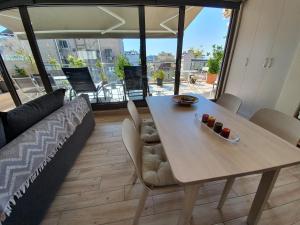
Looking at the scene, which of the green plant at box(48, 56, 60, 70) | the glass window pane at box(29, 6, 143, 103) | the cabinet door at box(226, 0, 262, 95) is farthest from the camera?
the green plant at box(48, 56, 60, 70)

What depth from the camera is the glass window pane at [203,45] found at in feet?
9.34

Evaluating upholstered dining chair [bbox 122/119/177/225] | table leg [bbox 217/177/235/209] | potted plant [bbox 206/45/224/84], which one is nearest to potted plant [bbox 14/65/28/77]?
upholstered dining chair [bbox 122/119/177/225]

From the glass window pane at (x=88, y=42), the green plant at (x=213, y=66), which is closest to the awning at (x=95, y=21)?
the glass window pane at (x=88, y=42)

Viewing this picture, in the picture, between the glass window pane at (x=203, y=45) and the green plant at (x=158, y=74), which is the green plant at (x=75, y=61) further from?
the glass window pane at (x=203, y=45)

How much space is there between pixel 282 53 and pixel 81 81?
3.37 m

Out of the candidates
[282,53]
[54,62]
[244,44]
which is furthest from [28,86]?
[282,53]

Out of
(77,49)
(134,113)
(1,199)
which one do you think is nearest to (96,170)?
(134,113)

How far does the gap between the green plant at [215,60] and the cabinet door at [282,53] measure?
3.53ft

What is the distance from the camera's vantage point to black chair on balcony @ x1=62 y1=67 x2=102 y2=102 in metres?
2.70

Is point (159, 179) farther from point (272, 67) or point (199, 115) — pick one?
point (272, 67)

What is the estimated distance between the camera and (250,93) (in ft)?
8.71

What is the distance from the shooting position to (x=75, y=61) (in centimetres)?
288

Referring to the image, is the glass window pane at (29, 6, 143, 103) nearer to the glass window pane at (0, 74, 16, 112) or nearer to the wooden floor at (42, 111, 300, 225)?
the glass window pane at (0, 74, 16, 112)

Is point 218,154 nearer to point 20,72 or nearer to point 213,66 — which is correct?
point 213,66
